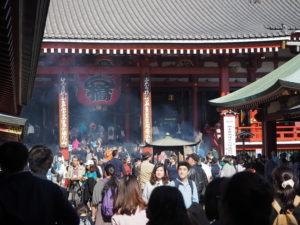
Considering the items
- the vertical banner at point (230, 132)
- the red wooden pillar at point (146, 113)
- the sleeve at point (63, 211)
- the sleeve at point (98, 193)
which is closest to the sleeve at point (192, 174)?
the sleeve at point (98, 193)

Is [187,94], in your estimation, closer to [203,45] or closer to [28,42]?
[203,45]

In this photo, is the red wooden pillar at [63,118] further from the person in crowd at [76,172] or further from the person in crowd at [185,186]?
the person in crowd at [185,186]

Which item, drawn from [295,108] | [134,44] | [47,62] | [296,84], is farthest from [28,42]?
[47,62]

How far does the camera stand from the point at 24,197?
3.70 m

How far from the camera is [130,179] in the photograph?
5602mm

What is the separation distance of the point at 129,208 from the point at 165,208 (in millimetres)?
2089

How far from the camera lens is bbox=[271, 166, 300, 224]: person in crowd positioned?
4.41 metres

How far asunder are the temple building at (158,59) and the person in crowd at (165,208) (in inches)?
541

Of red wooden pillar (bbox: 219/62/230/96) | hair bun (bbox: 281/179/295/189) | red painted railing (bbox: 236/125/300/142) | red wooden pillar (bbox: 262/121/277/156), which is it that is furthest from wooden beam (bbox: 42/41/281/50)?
hair bun (bbox: 281/179/295/189)

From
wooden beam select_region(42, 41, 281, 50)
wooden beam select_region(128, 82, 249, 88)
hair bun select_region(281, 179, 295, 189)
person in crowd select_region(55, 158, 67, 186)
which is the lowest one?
person in crowd select_region(55, 158, 67, 186)

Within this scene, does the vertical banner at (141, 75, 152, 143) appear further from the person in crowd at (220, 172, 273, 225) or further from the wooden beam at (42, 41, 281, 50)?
the person in crowd at (220, 172, 273, 225)

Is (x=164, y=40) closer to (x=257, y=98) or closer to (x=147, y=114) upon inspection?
(x=147, y=114)

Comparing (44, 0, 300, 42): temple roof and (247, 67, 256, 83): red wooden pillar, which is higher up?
(44, 0, 300, 42): temple roof

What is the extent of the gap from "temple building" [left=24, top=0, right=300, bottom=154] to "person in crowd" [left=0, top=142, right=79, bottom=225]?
13.5 meters
